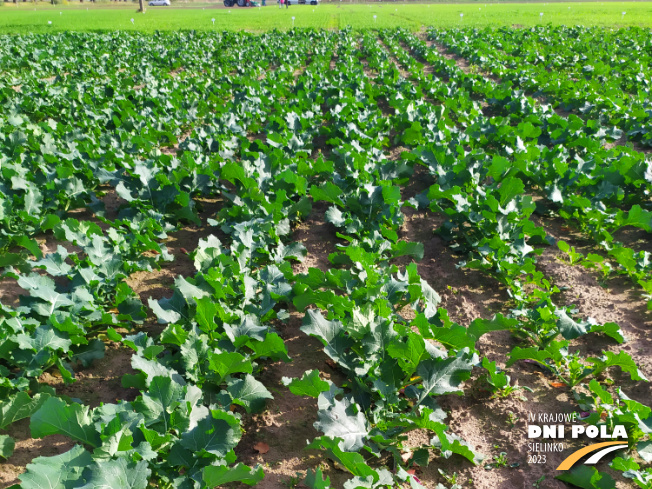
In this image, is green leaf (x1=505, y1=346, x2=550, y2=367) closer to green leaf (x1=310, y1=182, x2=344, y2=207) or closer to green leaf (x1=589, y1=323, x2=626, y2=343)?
green leaf (x1=589, y1=323, x2=626, y2=343)

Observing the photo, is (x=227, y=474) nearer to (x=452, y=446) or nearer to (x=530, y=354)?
(x=452, y=446)

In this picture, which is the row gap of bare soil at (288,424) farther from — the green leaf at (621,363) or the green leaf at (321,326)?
the green leaf at (621,363)

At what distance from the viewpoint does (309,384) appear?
265 cm

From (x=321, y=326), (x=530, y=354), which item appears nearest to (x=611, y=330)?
(x=530, y=354)

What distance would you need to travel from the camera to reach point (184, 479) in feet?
7.66

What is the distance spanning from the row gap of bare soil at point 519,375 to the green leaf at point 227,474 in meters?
0.99

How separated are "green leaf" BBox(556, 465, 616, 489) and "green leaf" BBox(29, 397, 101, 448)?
2407 mm

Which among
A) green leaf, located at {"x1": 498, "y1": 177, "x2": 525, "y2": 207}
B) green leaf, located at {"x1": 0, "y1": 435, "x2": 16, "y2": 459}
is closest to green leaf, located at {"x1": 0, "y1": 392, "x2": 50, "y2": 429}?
green leaf, located at {"x1": 0, "y1": 435, "x2": 16, "y2": 459}

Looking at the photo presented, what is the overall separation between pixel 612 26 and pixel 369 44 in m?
13.5

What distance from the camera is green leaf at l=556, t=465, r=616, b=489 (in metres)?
2.38

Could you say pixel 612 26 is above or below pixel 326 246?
above

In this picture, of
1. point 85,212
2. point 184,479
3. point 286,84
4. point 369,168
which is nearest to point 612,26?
point 286,84

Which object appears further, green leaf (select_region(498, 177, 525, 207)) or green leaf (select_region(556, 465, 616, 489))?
green leaf (select_region(498, 177, 525, 207))

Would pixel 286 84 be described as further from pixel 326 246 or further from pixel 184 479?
pixel 184 479
